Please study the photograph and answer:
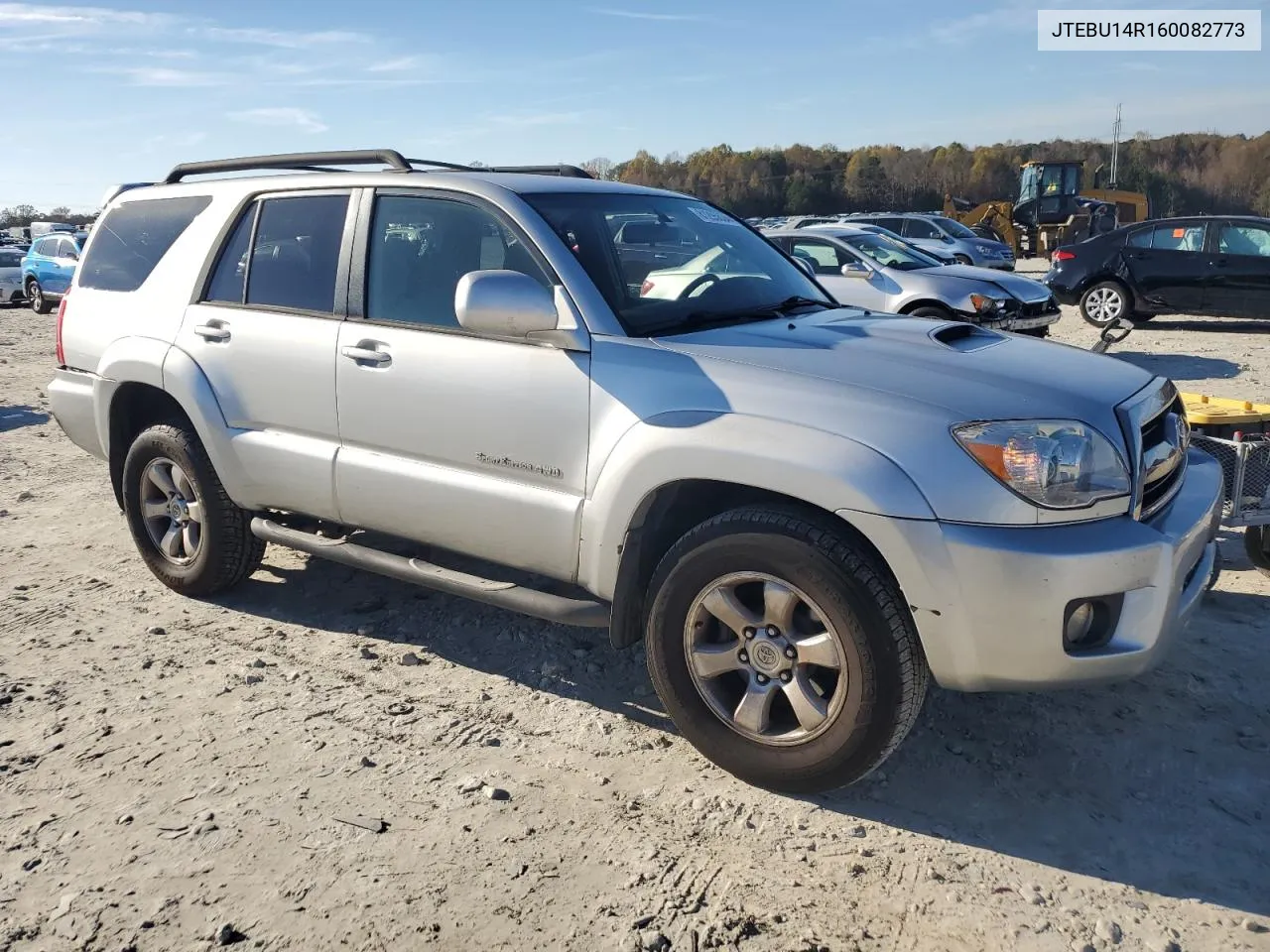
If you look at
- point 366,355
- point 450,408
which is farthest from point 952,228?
point 450,408

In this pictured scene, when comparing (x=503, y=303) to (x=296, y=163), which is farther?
(x=296, y=163)

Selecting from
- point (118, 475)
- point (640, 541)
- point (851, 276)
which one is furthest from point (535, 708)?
point (851, 276)

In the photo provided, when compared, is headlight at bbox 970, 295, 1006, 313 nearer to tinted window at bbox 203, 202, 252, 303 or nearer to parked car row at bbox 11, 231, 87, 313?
tinted window at bbox 203, 202, 252, 303

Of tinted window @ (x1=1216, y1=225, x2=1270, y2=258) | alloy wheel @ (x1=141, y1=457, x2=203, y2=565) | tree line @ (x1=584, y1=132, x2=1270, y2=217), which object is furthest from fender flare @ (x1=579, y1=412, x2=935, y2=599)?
tree line @ (x1=584, y1=132, x2=1270, y2=217)

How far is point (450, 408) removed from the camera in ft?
12.2

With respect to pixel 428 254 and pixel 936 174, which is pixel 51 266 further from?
pixel 936 174

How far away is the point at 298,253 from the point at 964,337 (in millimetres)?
2686

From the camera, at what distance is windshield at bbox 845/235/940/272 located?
38.1 feet

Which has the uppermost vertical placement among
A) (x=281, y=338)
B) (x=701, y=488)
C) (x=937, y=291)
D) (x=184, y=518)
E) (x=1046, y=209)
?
(x=1046, y=209)

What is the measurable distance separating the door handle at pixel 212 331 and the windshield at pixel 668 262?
154 cm

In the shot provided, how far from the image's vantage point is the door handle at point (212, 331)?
4.45m

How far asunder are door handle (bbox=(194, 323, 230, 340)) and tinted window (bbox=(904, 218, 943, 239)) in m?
19.4

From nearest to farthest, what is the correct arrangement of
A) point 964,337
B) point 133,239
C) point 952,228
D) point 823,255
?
point 964,337, point 133,239, point 823,255, point 952,228

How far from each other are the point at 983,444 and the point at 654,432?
0.97 meters
